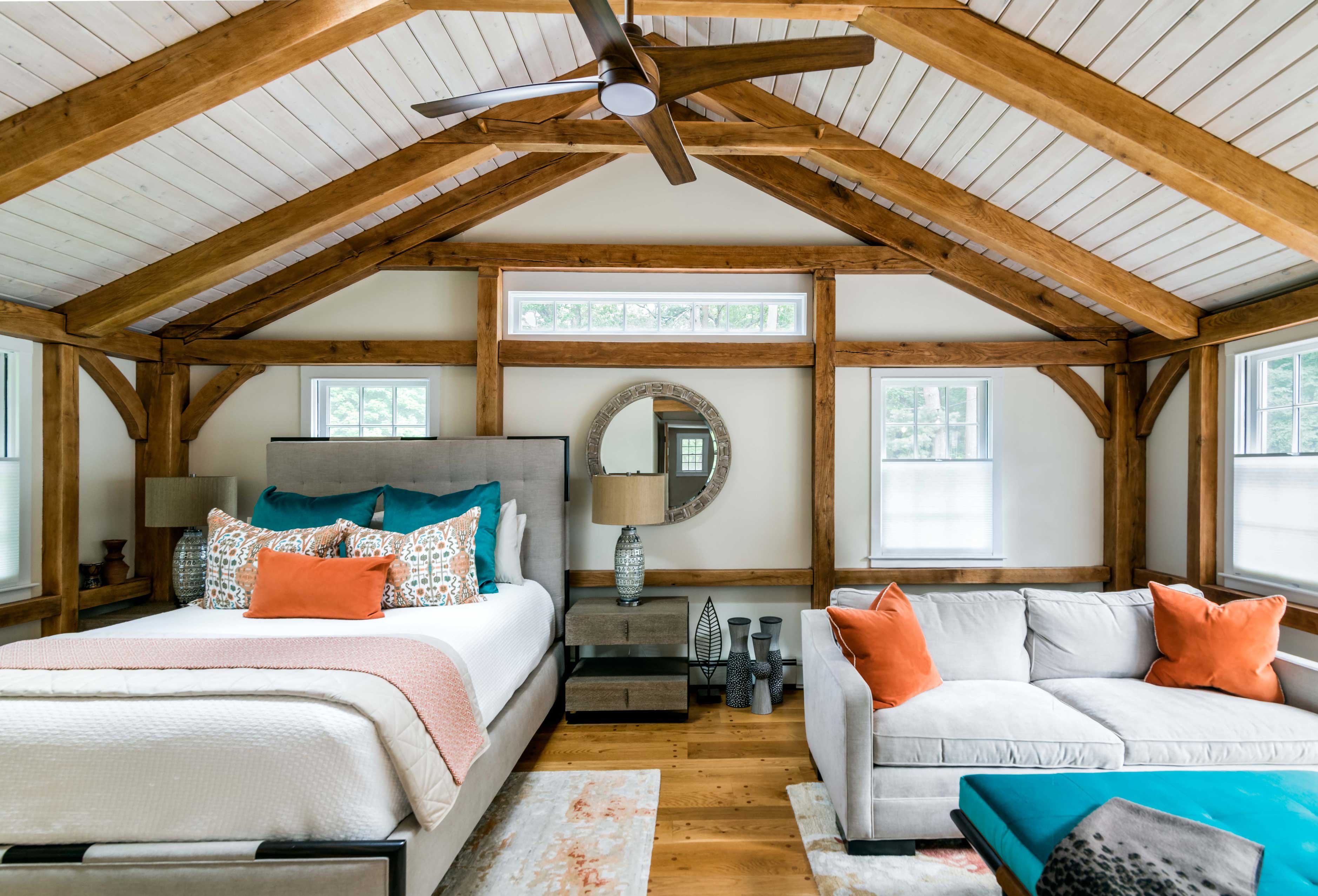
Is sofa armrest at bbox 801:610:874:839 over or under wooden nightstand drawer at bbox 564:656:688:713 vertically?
over

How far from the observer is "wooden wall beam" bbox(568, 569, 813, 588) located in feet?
13.6

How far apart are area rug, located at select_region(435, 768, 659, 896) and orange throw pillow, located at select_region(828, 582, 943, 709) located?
1.03m

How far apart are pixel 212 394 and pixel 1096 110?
493 cm

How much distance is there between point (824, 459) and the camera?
4.11 meters

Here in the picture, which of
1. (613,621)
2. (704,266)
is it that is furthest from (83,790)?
(704,266)

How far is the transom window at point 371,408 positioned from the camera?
14.0 feet

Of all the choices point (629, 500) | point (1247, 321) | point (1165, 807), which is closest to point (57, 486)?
point (629, 500)

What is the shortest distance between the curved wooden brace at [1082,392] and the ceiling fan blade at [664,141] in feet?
9.94

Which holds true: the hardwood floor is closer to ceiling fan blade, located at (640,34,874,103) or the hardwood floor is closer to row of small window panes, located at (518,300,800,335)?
row of small window panes, located at (518,300,800,335)

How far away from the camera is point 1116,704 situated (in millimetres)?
2525

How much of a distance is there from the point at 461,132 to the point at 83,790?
3055 millimetres

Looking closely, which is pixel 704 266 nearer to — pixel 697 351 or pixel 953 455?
pixel 697 351

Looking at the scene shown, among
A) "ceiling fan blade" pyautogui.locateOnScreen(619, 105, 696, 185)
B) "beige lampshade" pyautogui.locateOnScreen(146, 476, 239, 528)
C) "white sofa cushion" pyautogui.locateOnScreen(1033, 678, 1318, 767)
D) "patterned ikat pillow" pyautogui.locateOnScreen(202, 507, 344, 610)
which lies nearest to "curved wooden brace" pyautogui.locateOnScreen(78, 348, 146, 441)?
"beige lampshade" pyautogui.locateOnScreen(146, 476, 239, 528)

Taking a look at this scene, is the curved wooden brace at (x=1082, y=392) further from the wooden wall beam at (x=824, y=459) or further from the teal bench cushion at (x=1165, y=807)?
the teal bench cushion at (x=1165, y=807)
